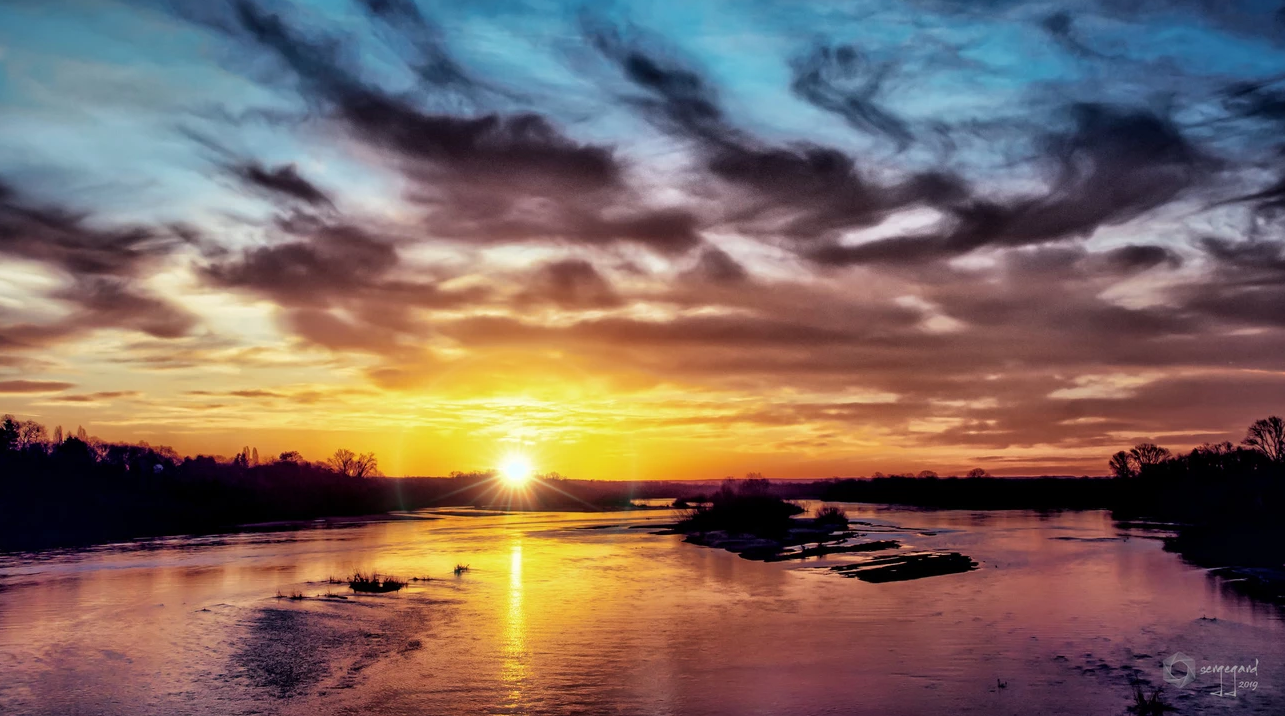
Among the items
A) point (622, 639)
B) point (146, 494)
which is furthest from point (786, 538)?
point (146, 494)

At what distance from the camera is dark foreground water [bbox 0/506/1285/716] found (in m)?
17.5

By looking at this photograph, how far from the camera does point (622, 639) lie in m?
23.8

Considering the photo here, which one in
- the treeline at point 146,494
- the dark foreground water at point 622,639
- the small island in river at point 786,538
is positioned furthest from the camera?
the treeline at point 146,494

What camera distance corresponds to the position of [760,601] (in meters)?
30.6

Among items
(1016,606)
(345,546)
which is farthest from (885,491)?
(1016,606)

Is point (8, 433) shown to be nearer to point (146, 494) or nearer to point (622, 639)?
point (146, 494)

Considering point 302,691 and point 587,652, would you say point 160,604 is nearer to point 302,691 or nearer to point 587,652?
point 302,691

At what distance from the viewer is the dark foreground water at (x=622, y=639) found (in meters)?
17.5

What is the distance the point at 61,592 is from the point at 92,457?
61.8 metres

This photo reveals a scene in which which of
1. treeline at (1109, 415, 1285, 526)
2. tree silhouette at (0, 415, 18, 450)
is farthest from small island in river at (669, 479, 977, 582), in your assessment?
tree silhouette at (0, 415, 18, 450)

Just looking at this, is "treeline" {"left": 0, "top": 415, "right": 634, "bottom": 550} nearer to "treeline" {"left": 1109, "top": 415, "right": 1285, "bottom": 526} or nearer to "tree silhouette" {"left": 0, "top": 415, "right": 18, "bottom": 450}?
"tree silhouette" {"left": 0, "top": 415, "right": 18, "bottom": 450}

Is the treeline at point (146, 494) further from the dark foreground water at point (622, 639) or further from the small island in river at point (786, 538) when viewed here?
the small island in river at point (786, 538)

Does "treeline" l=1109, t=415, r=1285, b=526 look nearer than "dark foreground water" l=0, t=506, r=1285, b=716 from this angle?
No

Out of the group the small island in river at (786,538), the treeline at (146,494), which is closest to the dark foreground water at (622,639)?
the small island in river at (786,538)
